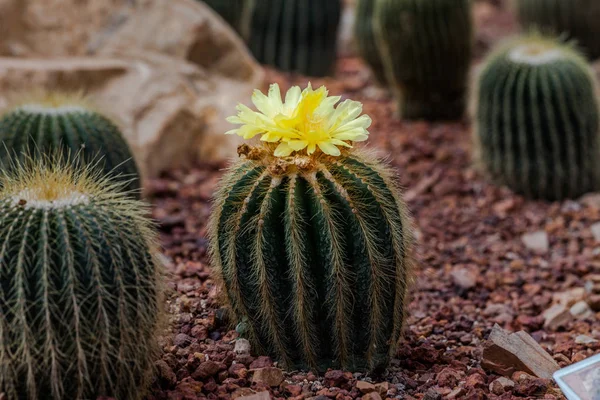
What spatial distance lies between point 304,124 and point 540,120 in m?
3.10

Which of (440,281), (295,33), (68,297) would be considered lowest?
(440,281)

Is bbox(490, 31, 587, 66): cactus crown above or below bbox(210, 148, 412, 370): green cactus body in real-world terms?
above

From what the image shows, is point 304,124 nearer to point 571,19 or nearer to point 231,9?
point 231,9

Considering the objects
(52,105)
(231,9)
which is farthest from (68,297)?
(231,9)

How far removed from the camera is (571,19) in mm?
8758

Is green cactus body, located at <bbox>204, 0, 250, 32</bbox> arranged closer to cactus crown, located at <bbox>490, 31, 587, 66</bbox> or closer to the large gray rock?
the large gray rock

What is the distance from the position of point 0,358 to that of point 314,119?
122 cm

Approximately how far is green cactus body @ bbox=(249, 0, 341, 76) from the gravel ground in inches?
26.4

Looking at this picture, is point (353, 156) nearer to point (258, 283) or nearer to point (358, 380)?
point (258, 283)

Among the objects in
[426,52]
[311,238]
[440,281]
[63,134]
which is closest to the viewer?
[311,238]

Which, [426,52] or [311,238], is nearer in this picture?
[311,238]

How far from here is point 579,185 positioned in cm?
604

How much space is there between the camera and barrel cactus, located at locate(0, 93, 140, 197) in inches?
171

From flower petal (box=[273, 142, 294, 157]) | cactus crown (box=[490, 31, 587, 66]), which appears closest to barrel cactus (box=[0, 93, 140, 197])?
flower petal (box=[273, 142, 294, 157])
